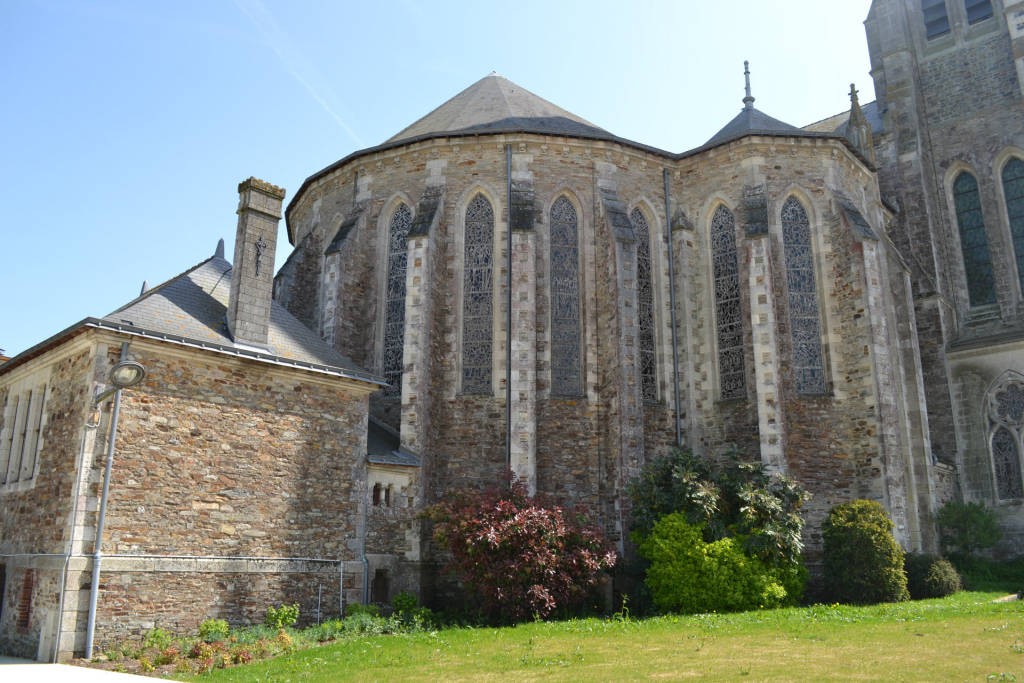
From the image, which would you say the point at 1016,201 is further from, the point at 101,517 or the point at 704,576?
the point at 101,517

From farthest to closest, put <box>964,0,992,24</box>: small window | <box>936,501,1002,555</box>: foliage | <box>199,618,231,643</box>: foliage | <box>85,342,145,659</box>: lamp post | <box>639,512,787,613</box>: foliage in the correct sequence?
<box>964,0,992,24</box>: small window → <box>936,501,1002,555</box>: foliage → <box>639,512,787,613</box>: foliage → <box>199,618,231,643</box>: foliage → <box>85,342,145,659</box>: lamp post

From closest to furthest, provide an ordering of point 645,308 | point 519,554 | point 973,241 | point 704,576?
1. point 519,554
2. point 704,576
3. point 645,308
4. point 973,241

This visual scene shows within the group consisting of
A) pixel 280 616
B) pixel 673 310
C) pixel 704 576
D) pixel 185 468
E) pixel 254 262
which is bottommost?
pixel 280 616

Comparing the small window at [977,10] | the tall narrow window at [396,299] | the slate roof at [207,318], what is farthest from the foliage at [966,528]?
the small window at [977,10]

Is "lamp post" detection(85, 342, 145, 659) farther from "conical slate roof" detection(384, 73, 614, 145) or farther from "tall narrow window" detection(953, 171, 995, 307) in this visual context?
"tall narrow window" detection(953, 171, 995, 307)

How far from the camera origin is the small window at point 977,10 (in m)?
29.9

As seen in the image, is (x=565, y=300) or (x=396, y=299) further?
(x=396, y=299)

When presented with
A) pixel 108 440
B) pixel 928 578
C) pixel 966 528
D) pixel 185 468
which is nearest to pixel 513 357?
pixel 185 468

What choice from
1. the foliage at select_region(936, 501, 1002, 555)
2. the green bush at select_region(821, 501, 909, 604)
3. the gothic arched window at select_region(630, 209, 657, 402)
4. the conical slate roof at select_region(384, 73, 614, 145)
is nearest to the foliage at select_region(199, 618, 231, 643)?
the gothic arched window at select_region(630, 209, 657, 402)

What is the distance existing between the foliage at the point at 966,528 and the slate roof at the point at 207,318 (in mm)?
16211

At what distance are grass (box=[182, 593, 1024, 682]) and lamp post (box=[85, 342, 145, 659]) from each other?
255 centimetres

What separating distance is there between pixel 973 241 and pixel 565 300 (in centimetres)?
1585

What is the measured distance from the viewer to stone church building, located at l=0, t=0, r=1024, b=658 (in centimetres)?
1418

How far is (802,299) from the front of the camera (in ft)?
72.0
